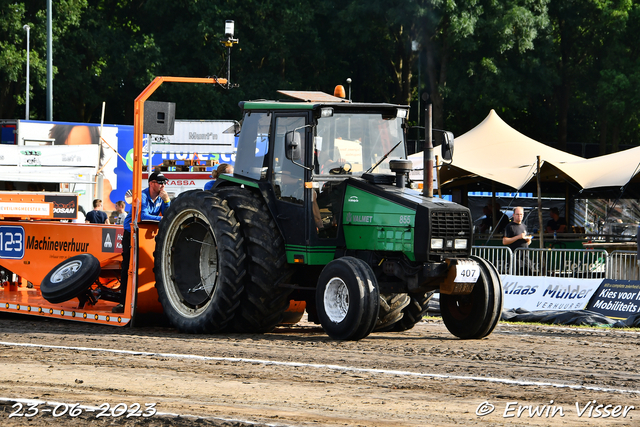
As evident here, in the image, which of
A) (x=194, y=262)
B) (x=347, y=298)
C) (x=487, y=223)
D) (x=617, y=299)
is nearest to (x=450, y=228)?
(x=347, y=298)

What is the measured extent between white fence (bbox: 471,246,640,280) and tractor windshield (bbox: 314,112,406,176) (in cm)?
735

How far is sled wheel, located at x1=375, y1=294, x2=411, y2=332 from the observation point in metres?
10.4

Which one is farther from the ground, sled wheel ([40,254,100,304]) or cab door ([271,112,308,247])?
cab door ([271,112,308,247])

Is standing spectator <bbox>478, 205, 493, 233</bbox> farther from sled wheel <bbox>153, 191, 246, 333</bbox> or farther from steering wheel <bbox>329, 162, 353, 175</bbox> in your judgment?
steering wheel <bbox>329, 162, 353, 175</bbox>

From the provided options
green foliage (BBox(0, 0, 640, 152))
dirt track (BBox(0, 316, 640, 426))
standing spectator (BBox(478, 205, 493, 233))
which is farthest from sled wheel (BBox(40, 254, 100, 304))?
green foliage (BBox(0, 0, 640, 152))

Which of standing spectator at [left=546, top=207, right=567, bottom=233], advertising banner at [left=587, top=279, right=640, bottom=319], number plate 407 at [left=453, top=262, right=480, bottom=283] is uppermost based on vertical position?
standing spectator at [left=546, top=207, right=567, bottom=233]

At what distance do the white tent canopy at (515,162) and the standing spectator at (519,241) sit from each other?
4.78 metres

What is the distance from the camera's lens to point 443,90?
124 feet

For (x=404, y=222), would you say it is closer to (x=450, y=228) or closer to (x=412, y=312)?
(x=450, y=228)

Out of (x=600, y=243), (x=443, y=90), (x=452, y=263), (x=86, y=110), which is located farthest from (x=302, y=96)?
(x=86, y=110)

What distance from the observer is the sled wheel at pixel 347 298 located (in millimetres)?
9047

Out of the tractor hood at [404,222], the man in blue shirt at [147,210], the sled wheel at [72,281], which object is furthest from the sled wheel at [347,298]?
the sled wheel at [72,281]

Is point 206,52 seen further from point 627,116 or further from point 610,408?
point 610,408

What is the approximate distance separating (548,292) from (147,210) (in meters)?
7.44
